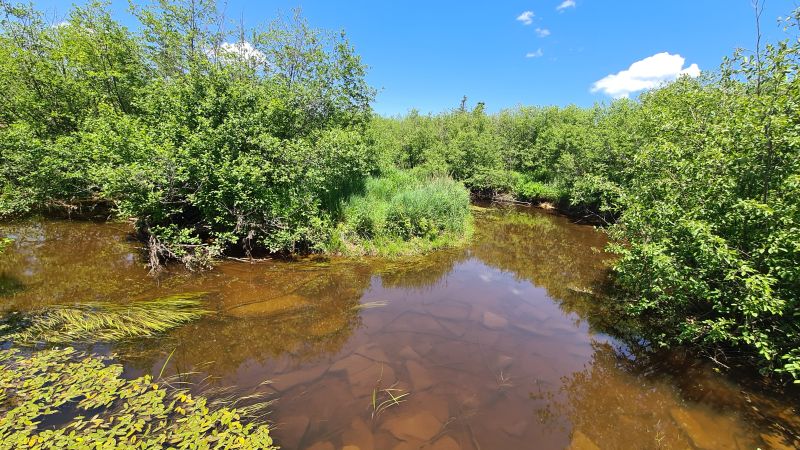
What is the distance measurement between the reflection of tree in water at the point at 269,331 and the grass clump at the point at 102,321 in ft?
1.37

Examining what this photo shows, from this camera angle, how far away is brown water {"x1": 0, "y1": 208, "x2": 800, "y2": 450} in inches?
196

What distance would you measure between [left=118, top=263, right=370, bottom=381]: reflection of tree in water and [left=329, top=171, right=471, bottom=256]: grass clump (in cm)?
294

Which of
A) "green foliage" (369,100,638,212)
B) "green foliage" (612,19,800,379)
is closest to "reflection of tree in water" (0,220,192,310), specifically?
"green foliage" (369,100,638,212)

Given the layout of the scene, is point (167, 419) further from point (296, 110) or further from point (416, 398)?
point (296, 110)

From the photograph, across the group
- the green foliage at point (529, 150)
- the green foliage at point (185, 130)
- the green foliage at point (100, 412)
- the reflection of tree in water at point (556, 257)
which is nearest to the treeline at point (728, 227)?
the reflection of tree in water at point (556, 257)

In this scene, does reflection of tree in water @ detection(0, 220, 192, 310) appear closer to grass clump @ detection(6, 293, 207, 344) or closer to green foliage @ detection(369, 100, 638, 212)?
grass clump @ detection(6, 293, 207, 344)

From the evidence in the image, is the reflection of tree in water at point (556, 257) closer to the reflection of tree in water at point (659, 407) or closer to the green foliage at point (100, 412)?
the reflection of tree in water at point (659, 407)

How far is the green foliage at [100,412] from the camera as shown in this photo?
3.92 meters

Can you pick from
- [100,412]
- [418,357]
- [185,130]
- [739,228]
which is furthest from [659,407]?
[185,130]

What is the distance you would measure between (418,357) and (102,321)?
613 cm

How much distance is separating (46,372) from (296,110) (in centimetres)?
985

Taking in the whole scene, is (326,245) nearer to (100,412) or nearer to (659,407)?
(100,412)

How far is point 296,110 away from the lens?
1234 centimetres

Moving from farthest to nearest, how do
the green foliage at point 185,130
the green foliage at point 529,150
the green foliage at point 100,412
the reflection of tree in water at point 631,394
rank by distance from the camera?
the green foliage at point 529,150 < the green foliage at point 185,130 < the reflection of tree in water at point 631,394 < the green foliage at point 100,412
